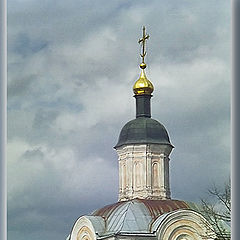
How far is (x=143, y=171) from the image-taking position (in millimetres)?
4340

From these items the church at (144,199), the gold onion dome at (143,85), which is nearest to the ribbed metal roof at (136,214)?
the church at (144,199)

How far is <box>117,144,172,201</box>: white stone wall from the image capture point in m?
3.88

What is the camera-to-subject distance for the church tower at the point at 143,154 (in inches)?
148

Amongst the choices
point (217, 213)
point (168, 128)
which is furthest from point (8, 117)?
point (217, 213)

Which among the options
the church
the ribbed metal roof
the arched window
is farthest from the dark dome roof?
the ribbed metal roof

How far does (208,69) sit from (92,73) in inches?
18.2

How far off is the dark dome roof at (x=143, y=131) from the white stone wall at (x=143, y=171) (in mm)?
31

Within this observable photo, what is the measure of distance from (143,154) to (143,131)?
0.22 m

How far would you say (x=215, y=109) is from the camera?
3.69m

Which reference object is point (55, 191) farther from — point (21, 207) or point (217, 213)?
point (217, 213)
